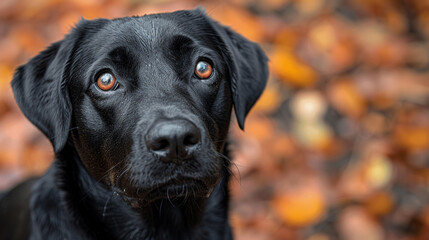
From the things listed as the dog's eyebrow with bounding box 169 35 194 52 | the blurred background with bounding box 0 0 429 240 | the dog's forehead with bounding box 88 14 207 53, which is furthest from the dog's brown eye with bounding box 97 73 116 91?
the blurred background with bounding box 0 0 429 240

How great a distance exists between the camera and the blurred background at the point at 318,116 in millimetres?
4320

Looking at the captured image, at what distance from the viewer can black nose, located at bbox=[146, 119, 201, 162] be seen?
218cm

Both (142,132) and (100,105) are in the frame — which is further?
(100,105)

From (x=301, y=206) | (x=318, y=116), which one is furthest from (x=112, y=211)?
(x=318, y=116)

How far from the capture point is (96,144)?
102 inches

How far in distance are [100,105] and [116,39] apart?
34cm

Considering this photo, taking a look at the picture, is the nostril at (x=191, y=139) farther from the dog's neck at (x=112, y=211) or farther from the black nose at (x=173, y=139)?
the dog's neck at (x=112, y=211)

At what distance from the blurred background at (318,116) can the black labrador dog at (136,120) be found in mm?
1292

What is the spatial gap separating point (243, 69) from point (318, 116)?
2163 millimetres

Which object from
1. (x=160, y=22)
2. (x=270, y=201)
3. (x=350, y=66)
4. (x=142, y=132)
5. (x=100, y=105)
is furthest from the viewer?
(x=350, y=66)

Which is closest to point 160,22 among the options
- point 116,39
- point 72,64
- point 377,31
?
point 116,39

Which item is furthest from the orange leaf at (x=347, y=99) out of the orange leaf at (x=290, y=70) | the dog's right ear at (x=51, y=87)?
the dog's right ear at (x=51, y=87)

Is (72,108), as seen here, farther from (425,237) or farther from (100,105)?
(425,237)

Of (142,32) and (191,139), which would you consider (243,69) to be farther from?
(191,139)
